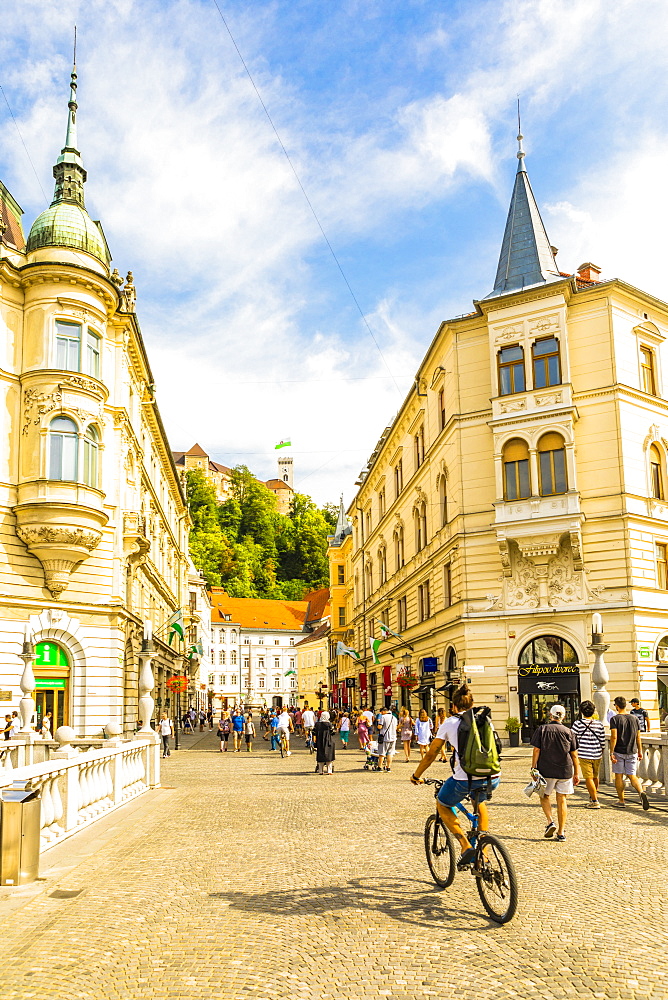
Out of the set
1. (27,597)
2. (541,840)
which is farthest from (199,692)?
(541,840)

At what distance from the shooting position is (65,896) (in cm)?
845

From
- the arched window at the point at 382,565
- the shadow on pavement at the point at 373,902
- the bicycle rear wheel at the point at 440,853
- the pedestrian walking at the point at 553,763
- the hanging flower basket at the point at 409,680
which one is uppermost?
the arched window at the point at 382,565

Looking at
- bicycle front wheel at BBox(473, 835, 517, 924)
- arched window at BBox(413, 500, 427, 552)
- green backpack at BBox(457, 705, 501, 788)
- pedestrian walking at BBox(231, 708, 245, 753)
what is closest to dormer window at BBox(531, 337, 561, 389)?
arched window at BBox(413, 500, 427, 552)

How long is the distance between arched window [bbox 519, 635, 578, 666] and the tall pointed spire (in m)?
12.5

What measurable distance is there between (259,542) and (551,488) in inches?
3868

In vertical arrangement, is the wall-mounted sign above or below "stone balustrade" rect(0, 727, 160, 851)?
above

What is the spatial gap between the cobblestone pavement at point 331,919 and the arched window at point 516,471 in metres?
18.9

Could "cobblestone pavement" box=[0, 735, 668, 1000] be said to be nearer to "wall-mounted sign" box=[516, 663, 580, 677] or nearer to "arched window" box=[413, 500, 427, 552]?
"wall-mounted sign" box=[516, 663, 580, 677]

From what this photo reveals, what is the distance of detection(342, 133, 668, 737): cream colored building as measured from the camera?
98.6 ft

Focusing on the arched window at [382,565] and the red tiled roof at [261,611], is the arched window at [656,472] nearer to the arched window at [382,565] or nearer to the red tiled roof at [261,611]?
the arched window at [382,565]

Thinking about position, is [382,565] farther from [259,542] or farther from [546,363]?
[259,542]

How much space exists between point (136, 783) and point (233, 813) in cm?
402

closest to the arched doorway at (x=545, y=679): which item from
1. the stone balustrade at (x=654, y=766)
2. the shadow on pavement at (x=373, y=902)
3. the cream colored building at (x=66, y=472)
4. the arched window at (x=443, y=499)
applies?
the arched window at (x=443, y=499)

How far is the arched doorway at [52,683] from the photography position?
2981cm
